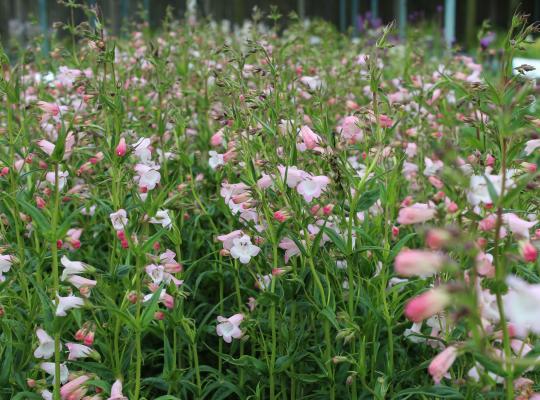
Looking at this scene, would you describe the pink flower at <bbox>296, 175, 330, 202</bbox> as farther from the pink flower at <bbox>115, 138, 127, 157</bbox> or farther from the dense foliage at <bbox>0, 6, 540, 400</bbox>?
the pink flower at <bbox>115, 138, 127, 157</bbox>

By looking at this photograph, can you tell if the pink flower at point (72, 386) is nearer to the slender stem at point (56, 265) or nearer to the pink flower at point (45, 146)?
the slender stem at point (56, 265)

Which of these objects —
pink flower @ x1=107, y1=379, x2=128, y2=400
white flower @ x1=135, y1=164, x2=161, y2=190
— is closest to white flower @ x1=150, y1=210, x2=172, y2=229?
white flower @ x1=135, y1=164, x2=161, y2=190

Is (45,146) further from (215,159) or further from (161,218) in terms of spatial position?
(215,159)

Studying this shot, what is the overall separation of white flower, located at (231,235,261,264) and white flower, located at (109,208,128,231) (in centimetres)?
36

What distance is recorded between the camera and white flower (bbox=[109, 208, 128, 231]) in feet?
7.67

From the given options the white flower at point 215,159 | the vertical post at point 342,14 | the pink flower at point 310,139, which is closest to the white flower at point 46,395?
the pink flower at point 310,139

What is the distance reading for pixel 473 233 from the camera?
5.36 ft

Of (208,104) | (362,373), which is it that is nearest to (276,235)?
(362,373)

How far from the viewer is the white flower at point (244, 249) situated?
2389mm

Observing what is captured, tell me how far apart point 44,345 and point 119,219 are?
448 mm

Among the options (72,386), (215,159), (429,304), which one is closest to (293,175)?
(72,386)

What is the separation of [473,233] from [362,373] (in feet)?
2.56

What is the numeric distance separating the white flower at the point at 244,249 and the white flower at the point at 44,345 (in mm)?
618

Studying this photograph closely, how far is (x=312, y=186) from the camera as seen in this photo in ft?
7.43
